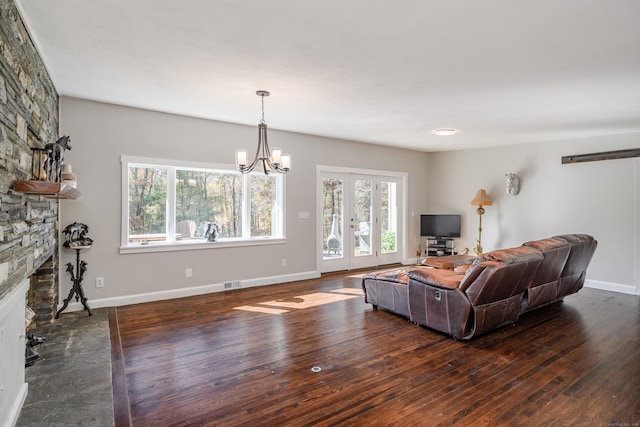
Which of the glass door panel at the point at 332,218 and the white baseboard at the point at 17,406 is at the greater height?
the glass door panel at the point at 332,218

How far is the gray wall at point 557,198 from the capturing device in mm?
5625

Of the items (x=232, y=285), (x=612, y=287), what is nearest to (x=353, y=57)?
(x=232, y=285)

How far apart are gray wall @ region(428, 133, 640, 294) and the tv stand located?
0.37 meters

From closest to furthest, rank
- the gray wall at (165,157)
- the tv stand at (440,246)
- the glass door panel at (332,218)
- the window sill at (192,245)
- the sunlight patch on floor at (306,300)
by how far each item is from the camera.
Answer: the gray wall at (165,157), the sunlight patch on floor at (306,300), the window sill at (192,245), the glass door panel at (332,218), the tv stand at (440,246)

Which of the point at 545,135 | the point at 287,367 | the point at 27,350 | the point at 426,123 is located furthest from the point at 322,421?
the point at 545,135

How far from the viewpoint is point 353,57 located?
3.03 m

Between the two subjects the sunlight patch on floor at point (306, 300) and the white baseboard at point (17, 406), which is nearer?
the white baseboard at point (17, 406)

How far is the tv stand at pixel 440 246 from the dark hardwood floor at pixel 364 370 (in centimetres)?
315

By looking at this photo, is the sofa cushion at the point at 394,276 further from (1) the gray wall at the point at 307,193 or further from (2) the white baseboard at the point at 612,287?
(2) the white baseboard at the point at 612,287

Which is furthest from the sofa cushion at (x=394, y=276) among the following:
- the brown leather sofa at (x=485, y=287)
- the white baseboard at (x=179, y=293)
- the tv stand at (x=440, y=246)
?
the tv stand at (x=440, y=246)

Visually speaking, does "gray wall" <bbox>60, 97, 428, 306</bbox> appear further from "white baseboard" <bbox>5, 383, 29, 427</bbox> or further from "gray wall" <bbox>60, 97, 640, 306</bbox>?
"white baseboard" <bbox>5, 383, 29, 427</bbox>

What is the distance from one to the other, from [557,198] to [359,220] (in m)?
3.58

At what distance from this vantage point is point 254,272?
5.84 metres

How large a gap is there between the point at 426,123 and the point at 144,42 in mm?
3980
